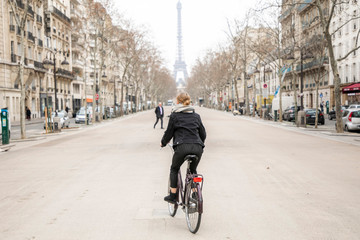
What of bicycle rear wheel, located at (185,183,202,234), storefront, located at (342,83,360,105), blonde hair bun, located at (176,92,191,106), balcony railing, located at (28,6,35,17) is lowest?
bicycle rear wheel, located at (185,183,202,234)

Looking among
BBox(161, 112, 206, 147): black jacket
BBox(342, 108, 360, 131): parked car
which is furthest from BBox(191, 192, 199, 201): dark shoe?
BBox(342, 108, 360, 131): parked car

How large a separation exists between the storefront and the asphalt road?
118 feet

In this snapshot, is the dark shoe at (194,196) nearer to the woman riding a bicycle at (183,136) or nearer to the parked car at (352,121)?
the woman riding a bicycle at (183,136)

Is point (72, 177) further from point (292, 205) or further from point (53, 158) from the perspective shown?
point (292, 205)

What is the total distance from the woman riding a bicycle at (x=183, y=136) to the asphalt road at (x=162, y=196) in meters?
0.71

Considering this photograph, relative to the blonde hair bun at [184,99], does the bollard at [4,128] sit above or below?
below

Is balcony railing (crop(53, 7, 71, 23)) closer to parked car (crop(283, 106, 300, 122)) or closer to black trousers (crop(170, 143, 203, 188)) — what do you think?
parked car (crop(283, 106, 300, 122))

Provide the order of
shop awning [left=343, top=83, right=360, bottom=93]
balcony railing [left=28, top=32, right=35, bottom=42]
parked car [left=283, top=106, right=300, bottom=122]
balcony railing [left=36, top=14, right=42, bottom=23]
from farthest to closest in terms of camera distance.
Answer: balcony railing [left=36, top=14, right=42, bottom=23] < balcony railing [left=28, top=32, right=35, bottom=42] < shop awning [left=343, top=83, right=360, bottom=93] < parked car [left=283, top=106, right=300, bottom=122]

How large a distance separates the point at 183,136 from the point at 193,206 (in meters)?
0.87

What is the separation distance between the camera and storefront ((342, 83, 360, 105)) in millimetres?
46188

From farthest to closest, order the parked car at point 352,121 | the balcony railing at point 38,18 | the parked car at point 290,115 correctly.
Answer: the balcony railing at point 38,18 < the parked car at point 290,115 < the parked car at point 352,121

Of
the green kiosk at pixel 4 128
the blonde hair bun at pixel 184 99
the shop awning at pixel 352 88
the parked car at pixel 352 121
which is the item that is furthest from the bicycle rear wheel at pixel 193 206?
the shop awning at pixel 352 88

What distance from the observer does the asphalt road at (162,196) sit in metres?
5.30

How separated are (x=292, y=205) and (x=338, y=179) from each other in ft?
9.18
